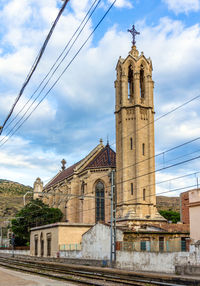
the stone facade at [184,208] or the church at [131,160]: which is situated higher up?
the church at [131,160]

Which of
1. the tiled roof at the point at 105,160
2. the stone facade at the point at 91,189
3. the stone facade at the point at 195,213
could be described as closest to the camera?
the stone facade at the point at 195,213

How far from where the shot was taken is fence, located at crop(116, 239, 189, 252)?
1084 inches

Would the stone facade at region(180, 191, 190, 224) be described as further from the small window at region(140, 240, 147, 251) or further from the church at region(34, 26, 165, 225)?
the small window at region(140, 240, 147, 251)

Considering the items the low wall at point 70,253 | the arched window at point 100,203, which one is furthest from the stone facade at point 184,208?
the arched window at point 100,203

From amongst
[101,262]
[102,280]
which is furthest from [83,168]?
[102,280]

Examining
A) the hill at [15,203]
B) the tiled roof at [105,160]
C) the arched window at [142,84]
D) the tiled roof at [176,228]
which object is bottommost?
the tiled roof at [176,228]

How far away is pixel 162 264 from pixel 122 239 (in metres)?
8.53

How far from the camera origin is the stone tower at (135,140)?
51281 millimetres

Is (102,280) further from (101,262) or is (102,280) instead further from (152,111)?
(152,111)

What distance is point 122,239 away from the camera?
35219 millimetres

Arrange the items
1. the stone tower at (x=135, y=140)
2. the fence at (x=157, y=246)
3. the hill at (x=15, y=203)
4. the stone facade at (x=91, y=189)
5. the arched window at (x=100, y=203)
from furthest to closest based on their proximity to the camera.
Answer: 1. the hill at (x=15, y=203)
2. the stone facade at (x=91, y=189)
3. the arched window at (x=100, y=203)
4. the stone tower at (x=135, y=140)
5. the fence at (x=157, y=246)

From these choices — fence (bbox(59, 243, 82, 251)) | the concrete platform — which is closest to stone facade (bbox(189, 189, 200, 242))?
the concrete platform

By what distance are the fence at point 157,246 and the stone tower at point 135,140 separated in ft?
53.6

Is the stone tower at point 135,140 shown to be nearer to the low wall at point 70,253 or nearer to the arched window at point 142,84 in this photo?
the arched window at point 142,84
